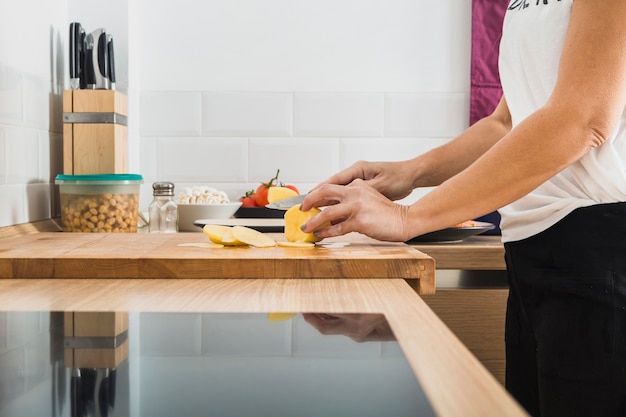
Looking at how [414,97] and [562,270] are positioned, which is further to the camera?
[414,97]

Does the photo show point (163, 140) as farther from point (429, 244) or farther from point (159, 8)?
point (429, 244)

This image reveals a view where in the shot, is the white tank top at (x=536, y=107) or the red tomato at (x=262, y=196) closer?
the white tank top at (x=536, y=107)

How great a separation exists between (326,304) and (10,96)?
103cm

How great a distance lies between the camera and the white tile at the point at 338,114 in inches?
87.3

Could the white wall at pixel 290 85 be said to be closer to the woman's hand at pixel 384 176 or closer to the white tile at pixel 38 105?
the white tile at pixel 38 105

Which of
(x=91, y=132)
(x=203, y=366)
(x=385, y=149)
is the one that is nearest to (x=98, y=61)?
(x=91, y=132)

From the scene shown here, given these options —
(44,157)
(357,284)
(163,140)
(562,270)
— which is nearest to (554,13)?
(562,270)

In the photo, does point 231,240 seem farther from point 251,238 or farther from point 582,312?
point 582,312

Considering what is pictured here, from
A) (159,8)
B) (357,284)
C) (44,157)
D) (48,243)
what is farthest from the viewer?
(159,8)

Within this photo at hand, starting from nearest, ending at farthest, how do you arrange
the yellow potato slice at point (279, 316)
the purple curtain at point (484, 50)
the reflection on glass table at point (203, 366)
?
the reflection on glass table at point (203, 366) → the yellow potato slice at point (279, 316) → the purple curtain at point (484, 50)

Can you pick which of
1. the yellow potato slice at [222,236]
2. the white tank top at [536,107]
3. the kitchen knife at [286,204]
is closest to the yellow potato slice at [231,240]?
the yellow potato slice at [222,236]

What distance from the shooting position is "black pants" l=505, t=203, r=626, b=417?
1.03 meters

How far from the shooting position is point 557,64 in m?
1.11

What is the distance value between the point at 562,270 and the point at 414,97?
1.22 m
